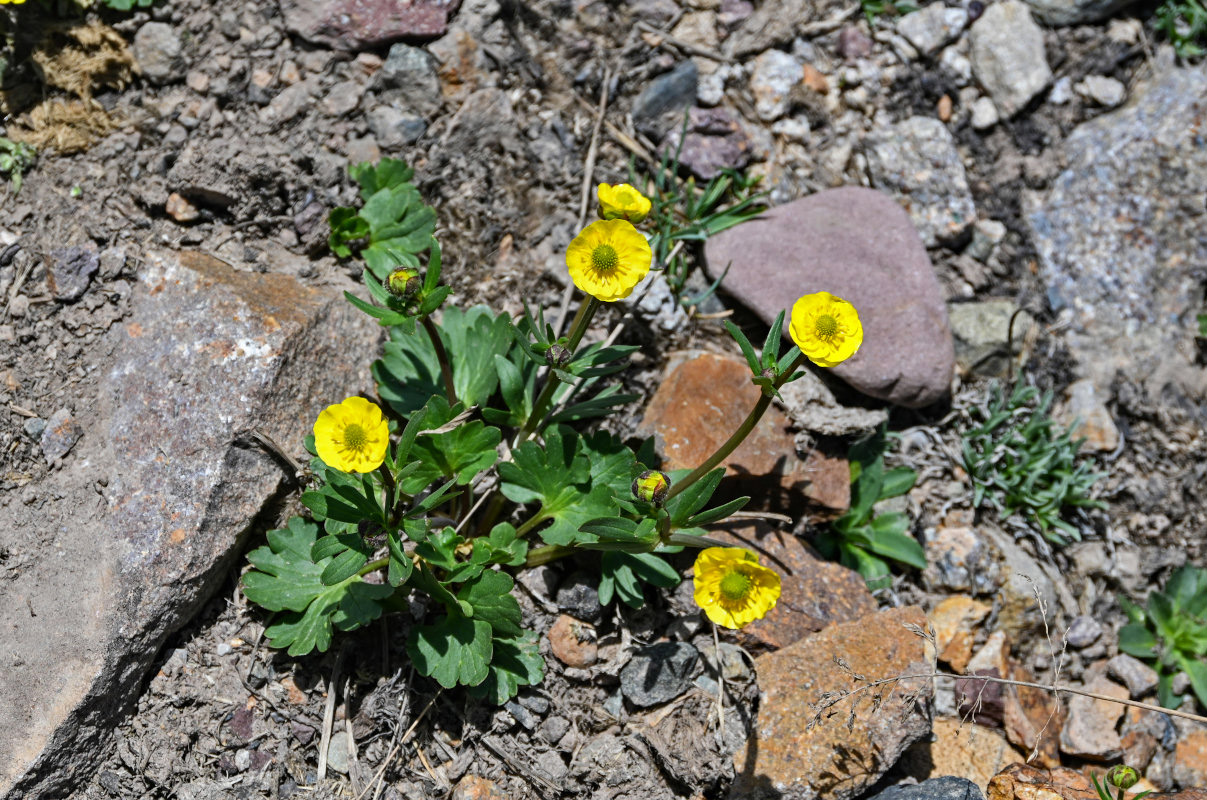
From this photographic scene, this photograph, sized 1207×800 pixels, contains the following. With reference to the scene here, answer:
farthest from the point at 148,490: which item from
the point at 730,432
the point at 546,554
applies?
the point at 730,432

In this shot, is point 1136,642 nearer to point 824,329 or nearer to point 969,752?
point 969,752

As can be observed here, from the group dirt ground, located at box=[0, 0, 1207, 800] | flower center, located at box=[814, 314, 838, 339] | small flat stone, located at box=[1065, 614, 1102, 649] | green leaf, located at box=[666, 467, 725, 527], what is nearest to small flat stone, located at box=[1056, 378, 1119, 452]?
dirt ground, located at box=[0, 0, 1207, 800]

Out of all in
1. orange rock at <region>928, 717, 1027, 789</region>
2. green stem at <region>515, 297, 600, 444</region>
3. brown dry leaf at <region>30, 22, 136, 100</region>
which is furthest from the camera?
brown dry leaf at <region>30, 22, 136, 100</region>

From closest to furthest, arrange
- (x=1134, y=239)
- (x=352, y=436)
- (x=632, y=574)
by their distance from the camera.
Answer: (x=352, y=436) → (x=632, y=574) → (x=1134, y=239)

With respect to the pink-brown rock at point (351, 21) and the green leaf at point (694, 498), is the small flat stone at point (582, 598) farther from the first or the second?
the pink-brown rock at point (351, 21)

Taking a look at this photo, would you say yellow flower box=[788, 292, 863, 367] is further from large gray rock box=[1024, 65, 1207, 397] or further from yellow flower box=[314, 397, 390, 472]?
large gray rock box=[1024, 65, 1207, 397]

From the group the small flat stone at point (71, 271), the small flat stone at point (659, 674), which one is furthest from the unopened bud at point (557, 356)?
the small flat stone at point (71, 271)

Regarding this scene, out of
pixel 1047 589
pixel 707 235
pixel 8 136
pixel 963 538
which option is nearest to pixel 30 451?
pixel 8 136
